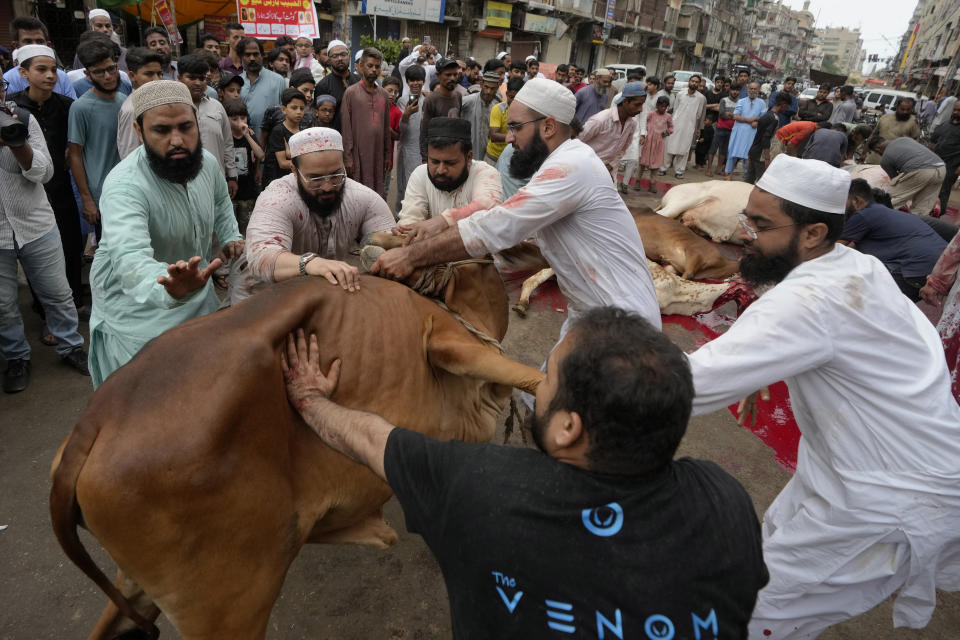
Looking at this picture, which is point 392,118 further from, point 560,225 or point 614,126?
point 560,225

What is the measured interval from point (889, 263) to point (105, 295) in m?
5.91

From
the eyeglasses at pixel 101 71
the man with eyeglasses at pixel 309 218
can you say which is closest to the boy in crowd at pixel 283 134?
the eyeglasses at pixel 101 71

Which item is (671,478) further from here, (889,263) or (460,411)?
(889,263)

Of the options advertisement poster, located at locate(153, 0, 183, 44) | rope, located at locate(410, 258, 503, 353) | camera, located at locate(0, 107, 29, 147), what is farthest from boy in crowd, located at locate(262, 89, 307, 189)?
advertisement poster, located at locate(153, 0, 183, 44)

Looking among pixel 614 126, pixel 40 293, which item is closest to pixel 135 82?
pixel 40 293

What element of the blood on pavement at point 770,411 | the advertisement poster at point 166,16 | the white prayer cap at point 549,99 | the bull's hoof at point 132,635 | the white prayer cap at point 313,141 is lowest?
the blood on pavement at point 770,411

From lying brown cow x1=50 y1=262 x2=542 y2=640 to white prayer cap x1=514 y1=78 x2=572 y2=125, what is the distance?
1283 mm

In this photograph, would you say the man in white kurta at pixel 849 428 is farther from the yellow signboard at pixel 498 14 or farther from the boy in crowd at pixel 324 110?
the yellow signboard at pixel 498 14

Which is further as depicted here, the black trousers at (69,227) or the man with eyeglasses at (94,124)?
the black trousers at (69,227)

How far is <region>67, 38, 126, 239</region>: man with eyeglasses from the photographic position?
449 cm

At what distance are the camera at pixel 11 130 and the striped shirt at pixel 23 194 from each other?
0.18 meters

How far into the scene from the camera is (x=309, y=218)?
2928 millimetres

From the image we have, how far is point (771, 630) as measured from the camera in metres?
2.10

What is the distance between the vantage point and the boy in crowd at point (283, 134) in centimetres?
588
